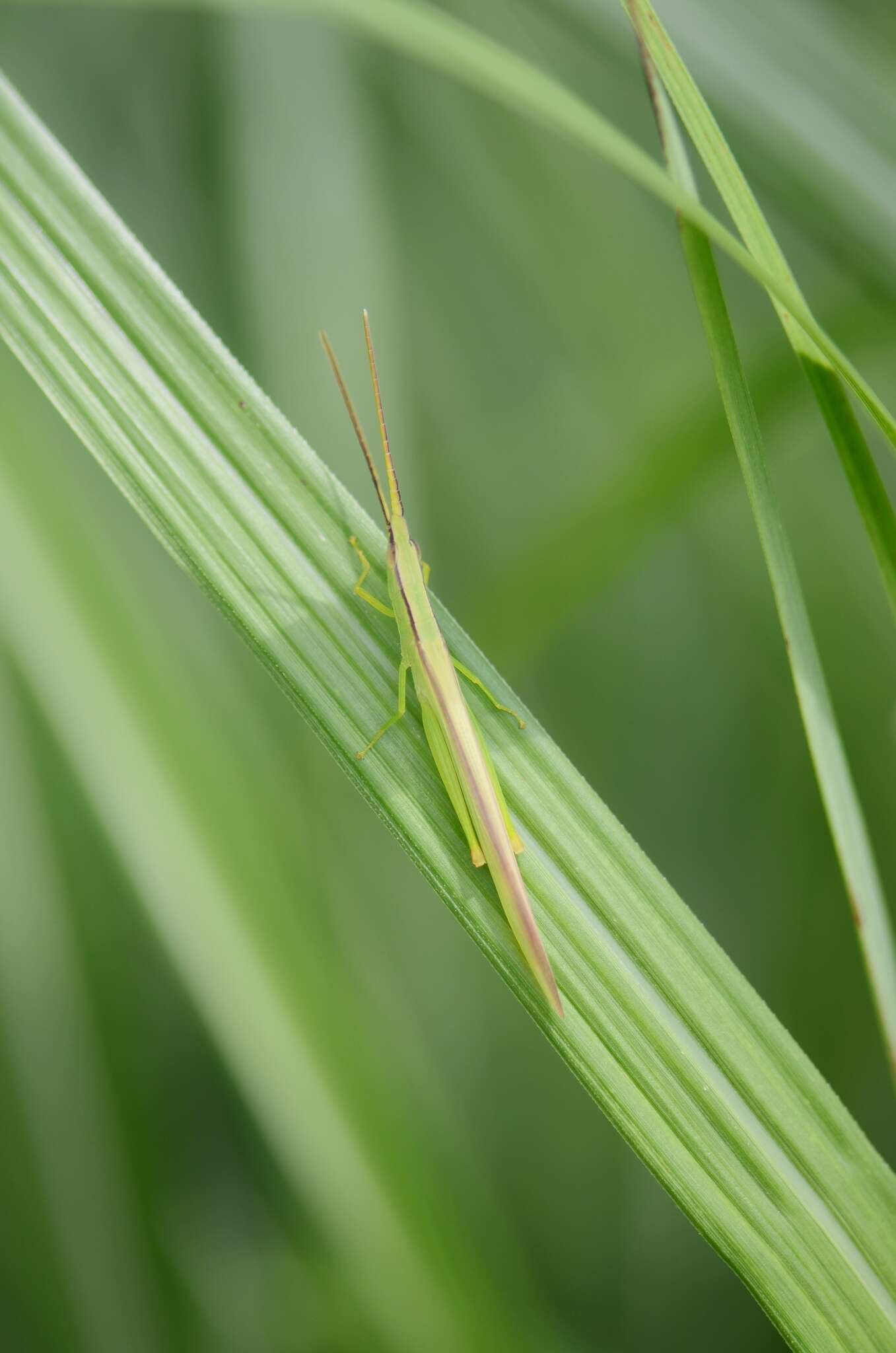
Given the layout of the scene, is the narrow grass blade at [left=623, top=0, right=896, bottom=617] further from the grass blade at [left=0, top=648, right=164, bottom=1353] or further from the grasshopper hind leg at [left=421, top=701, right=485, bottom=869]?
the grass blade at [left=0, top=648, right=164, bottom=1353]

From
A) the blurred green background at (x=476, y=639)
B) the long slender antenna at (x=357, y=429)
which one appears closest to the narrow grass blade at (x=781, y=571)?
the long slender antenna at (x=357, y=429)

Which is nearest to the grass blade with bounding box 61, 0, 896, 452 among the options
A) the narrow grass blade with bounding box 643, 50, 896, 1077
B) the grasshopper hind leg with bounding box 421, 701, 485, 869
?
the narrow grass blade with bounding box 643, 50, 896, 1077

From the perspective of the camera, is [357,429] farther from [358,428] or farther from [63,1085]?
Result: [63,1085]

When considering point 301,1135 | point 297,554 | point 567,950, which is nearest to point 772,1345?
point 301,1135

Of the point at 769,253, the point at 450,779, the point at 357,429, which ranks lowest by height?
the point at 450,779

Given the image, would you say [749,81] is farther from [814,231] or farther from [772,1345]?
[772,1345]

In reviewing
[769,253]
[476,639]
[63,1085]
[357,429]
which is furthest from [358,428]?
[63,1085]
